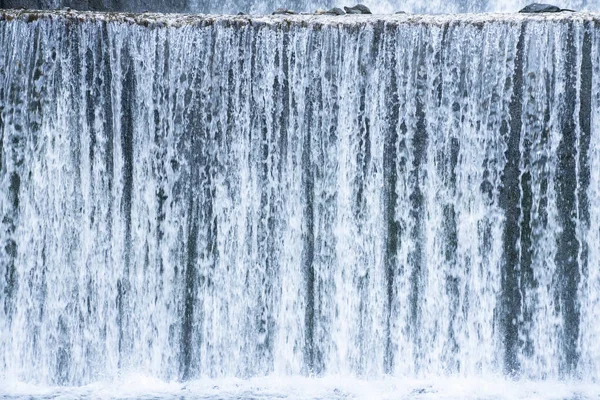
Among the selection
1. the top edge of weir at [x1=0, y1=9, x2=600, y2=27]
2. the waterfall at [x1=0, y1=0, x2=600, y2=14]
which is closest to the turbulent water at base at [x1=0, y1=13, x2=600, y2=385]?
the top edge of weir at [x1=0, y1=9, x2=600, y2=27]

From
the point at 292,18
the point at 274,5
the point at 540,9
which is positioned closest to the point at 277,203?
the point at 292,18

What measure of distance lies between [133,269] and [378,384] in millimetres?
2369

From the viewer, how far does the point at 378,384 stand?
9117 mm

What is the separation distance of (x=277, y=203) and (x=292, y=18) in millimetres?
1637

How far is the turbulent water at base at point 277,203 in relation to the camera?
917 cm

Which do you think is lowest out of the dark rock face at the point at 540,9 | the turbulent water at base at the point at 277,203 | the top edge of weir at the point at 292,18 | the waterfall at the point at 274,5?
the turbulent water at base at the point at 277,203

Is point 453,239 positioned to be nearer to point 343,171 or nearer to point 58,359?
point 343,171

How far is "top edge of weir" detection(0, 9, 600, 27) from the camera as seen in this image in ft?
29.8

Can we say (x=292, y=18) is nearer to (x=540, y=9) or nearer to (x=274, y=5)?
(x=540, y=9)

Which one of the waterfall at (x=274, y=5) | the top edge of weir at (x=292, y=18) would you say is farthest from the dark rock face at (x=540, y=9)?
the waterfall at (x=274, y=5)

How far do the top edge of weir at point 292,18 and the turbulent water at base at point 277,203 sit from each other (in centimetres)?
3

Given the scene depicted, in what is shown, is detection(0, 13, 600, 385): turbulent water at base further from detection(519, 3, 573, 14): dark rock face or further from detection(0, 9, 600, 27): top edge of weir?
detection(519, 3, 573, 14): dark rock face

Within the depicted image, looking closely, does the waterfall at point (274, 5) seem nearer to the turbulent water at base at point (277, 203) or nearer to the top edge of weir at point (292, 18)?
the top edge of weir at point (292, 18)

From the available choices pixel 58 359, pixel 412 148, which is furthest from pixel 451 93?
pixel 58 359
